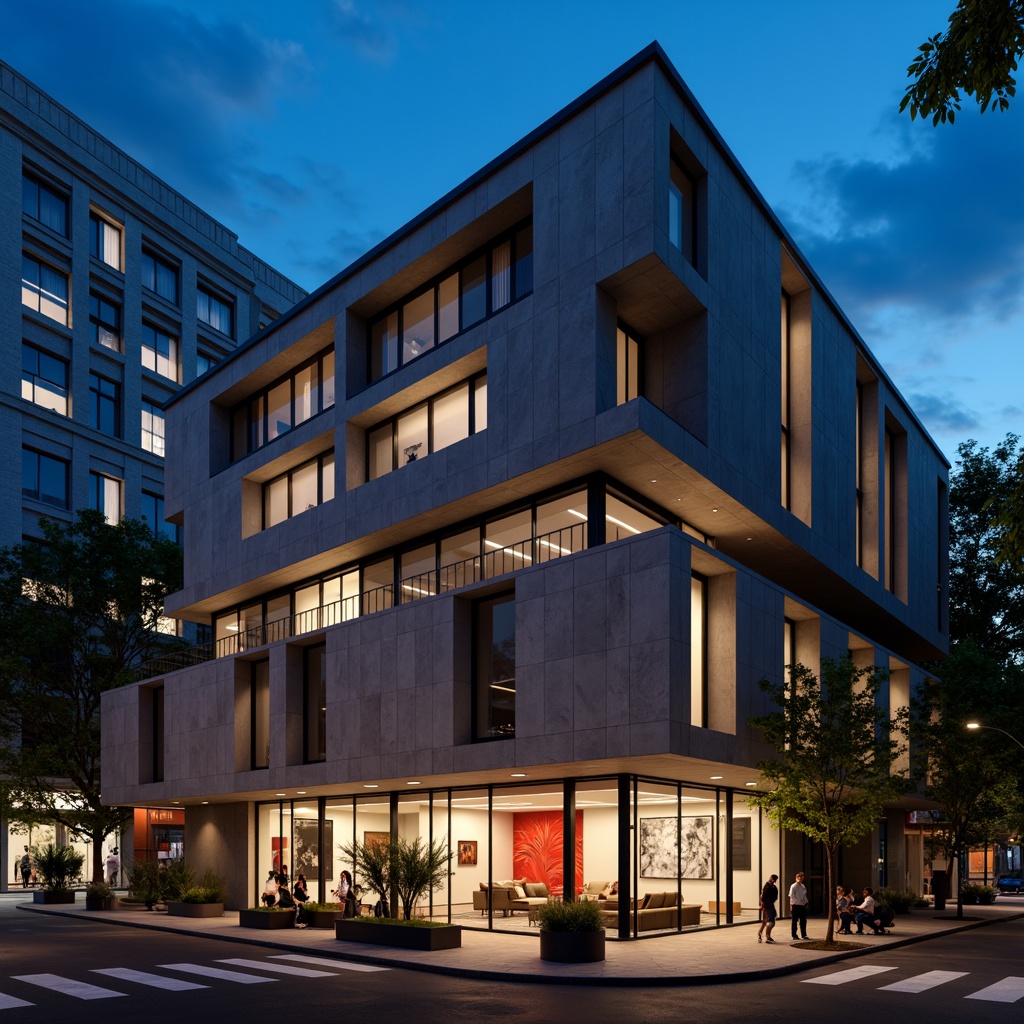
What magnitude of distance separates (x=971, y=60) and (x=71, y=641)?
4815cm

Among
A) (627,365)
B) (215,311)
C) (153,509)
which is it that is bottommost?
(627,365)

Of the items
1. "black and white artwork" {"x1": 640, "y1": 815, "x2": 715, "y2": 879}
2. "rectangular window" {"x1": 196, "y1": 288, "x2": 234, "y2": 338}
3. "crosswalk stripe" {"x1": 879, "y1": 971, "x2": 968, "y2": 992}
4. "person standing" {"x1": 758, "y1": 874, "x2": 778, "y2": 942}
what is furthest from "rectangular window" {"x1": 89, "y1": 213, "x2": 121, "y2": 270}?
"crosswalk stripe" {"x1": 879, "y1": 971, "x2": 968, "y2": 992}

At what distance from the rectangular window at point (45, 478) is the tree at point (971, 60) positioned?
5695 centimetres

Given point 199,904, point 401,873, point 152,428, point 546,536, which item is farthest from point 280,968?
point 152,428

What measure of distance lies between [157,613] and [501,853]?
2877 cm

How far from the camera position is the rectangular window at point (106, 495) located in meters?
64.1

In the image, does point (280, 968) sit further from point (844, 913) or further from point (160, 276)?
point (160, 276)

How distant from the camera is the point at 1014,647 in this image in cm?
7038

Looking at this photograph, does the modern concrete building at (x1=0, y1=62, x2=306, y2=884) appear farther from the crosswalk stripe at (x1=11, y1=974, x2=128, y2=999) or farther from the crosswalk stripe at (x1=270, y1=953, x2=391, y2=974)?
the crosswalk stripe at (x1=11, y1=974, x2=128, y2=999)

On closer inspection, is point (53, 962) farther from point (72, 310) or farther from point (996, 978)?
point (72, 310)

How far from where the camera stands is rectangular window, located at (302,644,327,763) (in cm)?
3559

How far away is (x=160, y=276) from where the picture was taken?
7188 centimetres

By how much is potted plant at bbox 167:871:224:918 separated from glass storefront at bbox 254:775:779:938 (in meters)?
3.76

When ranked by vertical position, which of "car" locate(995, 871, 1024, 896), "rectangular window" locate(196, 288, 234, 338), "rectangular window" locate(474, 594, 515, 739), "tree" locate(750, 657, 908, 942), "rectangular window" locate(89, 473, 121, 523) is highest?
"rectangular window" locate(196, 288, 234, 338)
